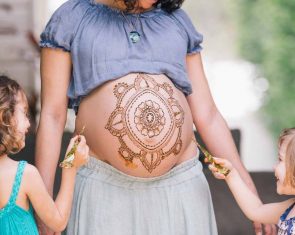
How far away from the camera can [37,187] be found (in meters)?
1.98

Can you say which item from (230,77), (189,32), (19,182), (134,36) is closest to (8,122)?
(19,182)

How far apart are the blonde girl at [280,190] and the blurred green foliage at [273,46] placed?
4692mm

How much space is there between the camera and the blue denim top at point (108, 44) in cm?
216

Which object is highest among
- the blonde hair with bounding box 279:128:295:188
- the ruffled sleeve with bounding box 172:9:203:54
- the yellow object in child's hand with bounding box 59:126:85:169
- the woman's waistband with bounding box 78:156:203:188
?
the ruffled sleeve with bounding box 172:9:203:54

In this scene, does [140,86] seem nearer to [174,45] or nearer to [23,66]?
[174,45]

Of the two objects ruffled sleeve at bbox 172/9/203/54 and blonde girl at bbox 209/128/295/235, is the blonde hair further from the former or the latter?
ruffled sleeve at bbox 172/9/203/54

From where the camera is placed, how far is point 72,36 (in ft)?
7.15

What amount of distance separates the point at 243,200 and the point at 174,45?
51 centimetres

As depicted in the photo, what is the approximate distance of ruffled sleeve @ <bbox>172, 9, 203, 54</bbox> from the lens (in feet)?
7.65

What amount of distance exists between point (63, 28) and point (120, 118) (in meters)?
0.30

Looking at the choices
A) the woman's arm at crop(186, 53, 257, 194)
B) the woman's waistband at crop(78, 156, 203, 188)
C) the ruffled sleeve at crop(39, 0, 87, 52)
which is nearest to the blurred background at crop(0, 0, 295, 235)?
the woman's arm at crop(186, 53, 257, 194)

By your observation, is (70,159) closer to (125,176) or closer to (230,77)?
(125,176)

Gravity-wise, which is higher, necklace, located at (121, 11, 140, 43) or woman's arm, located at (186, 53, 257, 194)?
necklace, located at (121, 11, 140, 43)

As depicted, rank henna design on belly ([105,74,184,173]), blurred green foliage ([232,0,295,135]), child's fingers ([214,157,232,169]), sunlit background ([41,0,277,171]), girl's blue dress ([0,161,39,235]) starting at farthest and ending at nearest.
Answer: sunlit background ([41,0,277,171]) < blurred green foliage ([232,0,295,135]) < child's fingers ([214,157,232,169]) < henna design on belly ([105,74,184,173]) < girl's blue dress ([0,161,39,235])
